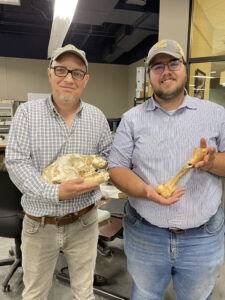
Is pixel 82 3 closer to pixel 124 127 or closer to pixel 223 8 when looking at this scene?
pixel 223 8

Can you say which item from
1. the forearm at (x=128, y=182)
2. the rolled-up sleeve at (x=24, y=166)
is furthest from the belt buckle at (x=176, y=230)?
the rolled-up sleeve at (x=24, y=166)

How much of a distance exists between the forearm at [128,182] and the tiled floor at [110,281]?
1.35 meters

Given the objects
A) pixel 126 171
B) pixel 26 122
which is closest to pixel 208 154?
pixel 126 171

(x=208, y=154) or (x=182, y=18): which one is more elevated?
(x=182, y=18)

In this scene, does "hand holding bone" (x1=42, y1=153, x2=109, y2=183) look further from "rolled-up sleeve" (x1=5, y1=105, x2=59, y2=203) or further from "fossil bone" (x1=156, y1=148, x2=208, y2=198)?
"fossil bone" (x1=156, y1=148, x2=208, y2=198)

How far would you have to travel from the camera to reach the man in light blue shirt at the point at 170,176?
1.12 meters

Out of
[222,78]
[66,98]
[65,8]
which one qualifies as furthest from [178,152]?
[222,78]

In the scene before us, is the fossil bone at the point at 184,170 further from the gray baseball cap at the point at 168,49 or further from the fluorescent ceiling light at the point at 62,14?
the fluorescent ceiling light at the point at 62,14

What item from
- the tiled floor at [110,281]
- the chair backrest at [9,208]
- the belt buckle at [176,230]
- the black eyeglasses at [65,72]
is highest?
the black eyeglasses at [65,72]

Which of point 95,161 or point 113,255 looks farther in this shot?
point 113,255

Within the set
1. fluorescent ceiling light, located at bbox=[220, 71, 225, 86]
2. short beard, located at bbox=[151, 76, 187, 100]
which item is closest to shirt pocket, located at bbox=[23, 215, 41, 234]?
short beard, located at bbox=[151, 76, 187, 100]

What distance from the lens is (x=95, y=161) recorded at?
3.64 ft

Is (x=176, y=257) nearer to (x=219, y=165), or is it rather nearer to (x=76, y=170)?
(x=219, y=165)

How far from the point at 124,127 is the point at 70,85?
0.34m
